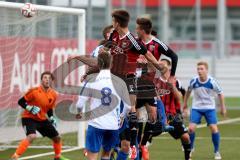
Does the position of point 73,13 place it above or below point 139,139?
above

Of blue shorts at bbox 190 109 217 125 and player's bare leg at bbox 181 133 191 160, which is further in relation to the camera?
blue shorts at bbox 190 109 217 125

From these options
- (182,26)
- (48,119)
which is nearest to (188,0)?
(182,26)

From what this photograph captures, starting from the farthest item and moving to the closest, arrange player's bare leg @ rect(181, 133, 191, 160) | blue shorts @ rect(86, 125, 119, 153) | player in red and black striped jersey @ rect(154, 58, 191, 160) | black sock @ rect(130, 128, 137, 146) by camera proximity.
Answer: player's bare leg @ rect(181, 133, 191, 160), player in red and black striped jersey @ rect(154, 58, 191, 160), black sock @ rect(130, 128, 137, 146), blue shorts @ rect(86, 125, 119, 153)

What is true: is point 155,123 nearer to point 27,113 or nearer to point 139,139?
point 139,139

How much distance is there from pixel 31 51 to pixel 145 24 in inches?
252

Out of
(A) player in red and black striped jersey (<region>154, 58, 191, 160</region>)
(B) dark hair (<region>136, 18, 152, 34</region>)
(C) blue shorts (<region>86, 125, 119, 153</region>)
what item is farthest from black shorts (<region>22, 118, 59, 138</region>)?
(C) blue shorts (<region>86, 125, 119, 153</region>)

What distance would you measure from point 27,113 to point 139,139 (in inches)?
87.3

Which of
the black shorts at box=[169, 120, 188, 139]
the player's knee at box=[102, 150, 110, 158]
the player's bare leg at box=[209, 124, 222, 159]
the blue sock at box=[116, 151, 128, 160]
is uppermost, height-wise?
the player's knee at box=[102, 150, 110, 158]

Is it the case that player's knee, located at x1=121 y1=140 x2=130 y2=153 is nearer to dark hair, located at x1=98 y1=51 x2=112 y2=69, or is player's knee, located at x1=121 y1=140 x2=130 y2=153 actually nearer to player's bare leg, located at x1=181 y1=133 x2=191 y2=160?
dark hair, located at x1=98 y1=51 x2=112 y2=69

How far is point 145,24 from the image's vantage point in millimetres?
16047

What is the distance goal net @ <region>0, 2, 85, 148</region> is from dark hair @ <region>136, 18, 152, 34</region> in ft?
12.8

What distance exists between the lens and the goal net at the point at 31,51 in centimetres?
2042

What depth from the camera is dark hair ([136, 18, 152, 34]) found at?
16.0 meters

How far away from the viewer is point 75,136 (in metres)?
22.9
